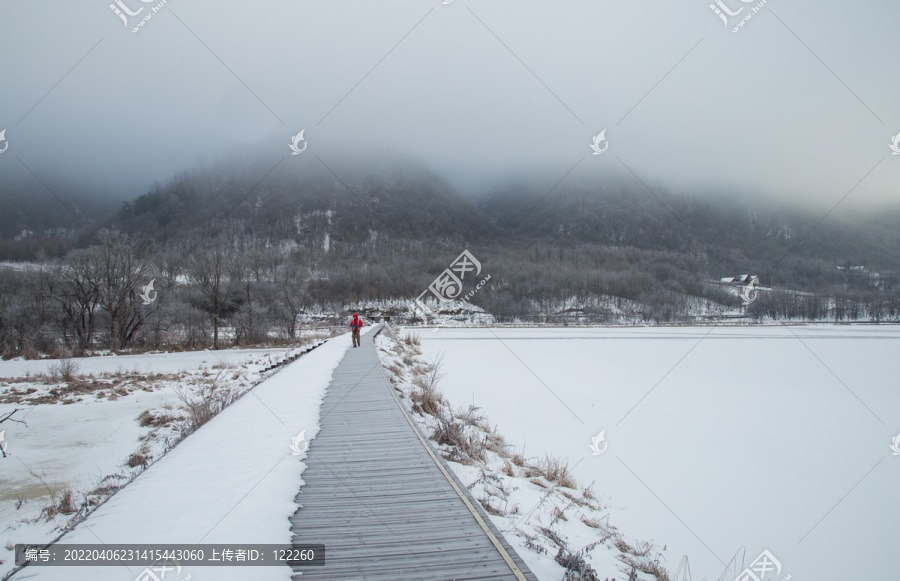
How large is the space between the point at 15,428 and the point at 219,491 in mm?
11015

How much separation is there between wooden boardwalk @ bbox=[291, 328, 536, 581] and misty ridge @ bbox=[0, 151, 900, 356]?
31072 mm

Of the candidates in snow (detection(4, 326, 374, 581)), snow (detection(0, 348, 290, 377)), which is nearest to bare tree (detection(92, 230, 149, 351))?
snow (detection(0, 348, 290, 377))

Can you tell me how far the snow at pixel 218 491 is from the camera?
3275 mm

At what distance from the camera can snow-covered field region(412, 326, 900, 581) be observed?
621 cm

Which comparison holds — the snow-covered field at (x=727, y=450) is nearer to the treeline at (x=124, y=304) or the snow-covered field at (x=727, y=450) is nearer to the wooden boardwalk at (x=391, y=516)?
the wooden boardwalk at (x=391, y=516)

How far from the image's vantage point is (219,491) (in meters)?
4.21

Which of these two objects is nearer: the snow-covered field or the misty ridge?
the snow-covered field

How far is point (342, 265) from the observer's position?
395 feet

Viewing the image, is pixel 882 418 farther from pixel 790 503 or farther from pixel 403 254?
pixel 403 254

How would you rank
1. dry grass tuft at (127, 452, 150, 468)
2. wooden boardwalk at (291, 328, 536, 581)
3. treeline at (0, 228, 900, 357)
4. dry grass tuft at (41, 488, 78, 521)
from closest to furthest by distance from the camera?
wooden boardwalk at (291, 328, 536, 581)
dry grass tuft at (41, 488, 78, 521)
dry grass tuft at (127, 452, 150, 468)
treeline at (0, 228, 900, 357)

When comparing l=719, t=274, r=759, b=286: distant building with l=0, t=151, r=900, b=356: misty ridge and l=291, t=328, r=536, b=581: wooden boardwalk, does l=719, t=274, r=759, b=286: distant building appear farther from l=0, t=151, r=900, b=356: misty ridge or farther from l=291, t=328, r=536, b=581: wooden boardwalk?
l=291, t=328, r=536, b=581: wooden boardwalk

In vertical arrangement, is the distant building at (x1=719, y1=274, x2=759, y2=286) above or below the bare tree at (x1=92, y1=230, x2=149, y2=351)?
above

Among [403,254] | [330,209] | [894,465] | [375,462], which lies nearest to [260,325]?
[375,462]

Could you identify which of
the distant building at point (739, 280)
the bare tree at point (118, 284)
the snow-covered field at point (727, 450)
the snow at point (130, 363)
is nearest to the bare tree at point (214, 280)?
the bare tree at point (118, 284)
